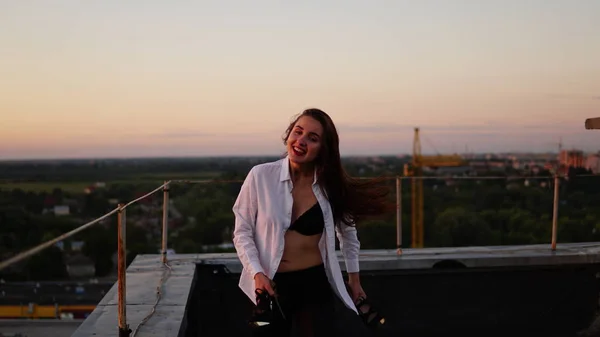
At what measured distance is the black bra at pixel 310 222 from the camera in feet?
7.48

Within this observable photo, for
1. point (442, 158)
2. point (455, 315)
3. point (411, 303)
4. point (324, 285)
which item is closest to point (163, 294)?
point (324, 285)

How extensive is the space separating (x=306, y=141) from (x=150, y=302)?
66.6 inches

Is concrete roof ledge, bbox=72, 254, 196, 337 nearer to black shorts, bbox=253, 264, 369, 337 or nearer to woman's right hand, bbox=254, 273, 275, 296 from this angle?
black shorts, bbox=253, 264, 369, 337

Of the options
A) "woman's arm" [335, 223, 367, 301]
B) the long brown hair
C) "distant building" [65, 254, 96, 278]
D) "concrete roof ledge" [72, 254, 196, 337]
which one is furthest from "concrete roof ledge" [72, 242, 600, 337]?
"distant building" [65, 254, 96, 278]

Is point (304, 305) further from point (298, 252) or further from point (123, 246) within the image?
point (123, 246)

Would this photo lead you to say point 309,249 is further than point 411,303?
No

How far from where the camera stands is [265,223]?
2215 mm

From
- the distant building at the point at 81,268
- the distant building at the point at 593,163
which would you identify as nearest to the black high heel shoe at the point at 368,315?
the distant building at the point at 593,163

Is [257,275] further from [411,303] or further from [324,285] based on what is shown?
[411,303]

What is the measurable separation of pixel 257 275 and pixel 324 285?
0.36 m

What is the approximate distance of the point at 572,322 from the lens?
16.1 feet

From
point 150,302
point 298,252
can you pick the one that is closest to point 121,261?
point 298,252

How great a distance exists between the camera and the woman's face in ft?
7.52

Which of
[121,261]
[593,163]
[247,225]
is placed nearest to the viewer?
[247,225]
